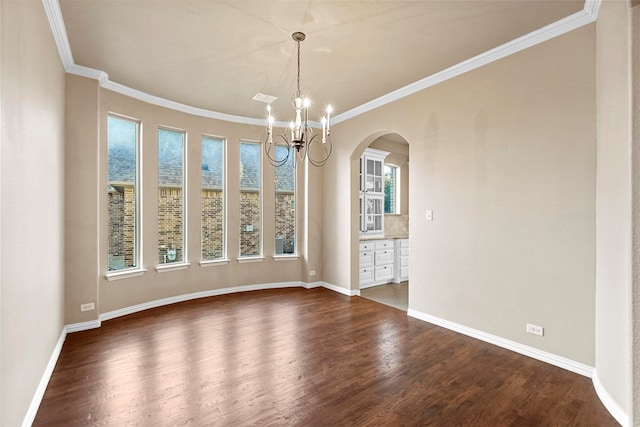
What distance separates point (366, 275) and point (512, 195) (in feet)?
10.4

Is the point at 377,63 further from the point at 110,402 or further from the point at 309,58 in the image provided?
the point at 110,402

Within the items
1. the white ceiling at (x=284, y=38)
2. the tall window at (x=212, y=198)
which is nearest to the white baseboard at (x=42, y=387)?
the tall window at (x=212, y=198)

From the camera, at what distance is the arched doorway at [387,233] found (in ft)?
17.5

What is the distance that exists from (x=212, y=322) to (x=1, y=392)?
241 centimetres

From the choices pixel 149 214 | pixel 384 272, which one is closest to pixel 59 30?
pixel 149 214

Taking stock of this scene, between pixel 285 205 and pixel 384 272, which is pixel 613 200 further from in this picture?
pixel 285 205

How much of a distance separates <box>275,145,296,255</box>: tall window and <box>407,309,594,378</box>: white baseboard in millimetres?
2731

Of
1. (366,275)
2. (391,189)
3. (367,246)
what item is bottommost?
(366,275)

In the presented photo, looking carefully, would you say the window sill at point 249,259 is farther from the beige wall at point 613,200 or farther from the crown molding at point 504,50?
the beige wall at point 613,200

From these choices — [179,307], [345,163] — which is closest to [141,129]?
[179,307]

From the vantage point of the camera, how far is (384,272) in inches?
240

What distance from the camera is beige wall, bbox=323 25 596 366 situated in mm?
2709

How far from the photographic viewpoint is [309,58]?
3.35 meters

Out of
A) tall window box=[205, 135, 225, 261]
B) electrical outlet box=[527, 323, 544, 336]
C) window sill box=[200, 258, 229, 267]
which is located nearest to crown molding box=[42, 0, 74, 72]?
tall window box=[205, 135, 225, 261]
